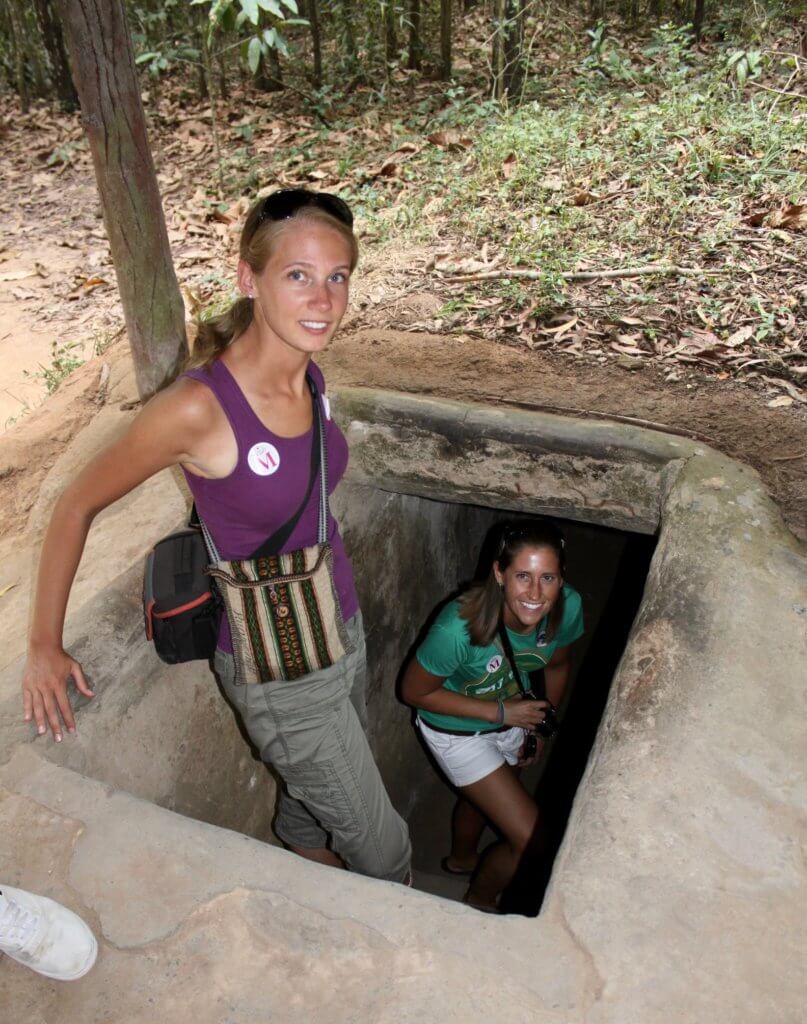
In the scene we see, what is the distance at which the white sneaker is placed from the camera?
4.91ft

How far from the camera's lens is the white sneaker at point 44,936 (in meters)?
1.50

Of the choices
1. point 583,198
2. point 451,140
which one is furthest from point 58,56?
point 583,198

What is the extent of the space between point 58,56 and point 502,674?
33.0 ft

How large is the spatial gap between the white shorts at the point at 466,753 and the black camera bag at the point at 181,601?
1418mm

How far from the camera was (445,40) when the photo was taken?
8391 mm

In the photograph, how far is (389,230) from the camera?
Result: 19.2 ft

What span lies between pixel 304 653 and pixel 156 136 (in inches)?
331

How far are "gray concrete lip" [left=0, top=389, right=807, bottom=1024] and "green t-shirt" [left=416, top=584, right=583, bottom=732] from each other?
0.91 m

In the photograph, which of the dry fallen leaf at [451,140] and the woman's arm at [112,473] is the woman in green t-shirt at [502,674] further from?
the dry fallen leaf at [451,140]

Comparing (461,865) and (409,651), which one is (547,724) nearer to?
(461,865)

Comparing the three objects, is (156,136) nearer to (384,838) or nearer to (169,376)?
(169,376)

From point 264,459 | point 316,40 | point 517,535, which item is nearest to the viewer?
point 264,459

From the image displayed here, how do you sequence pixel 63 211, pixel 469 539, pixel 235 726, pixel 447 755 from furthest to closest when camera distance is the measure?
pixel 63 211
pixel 469 539
pixel 447 755
pixel 235 726

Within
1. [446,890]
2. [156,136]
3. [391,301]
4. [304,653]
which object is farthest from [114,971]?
[156,136]
